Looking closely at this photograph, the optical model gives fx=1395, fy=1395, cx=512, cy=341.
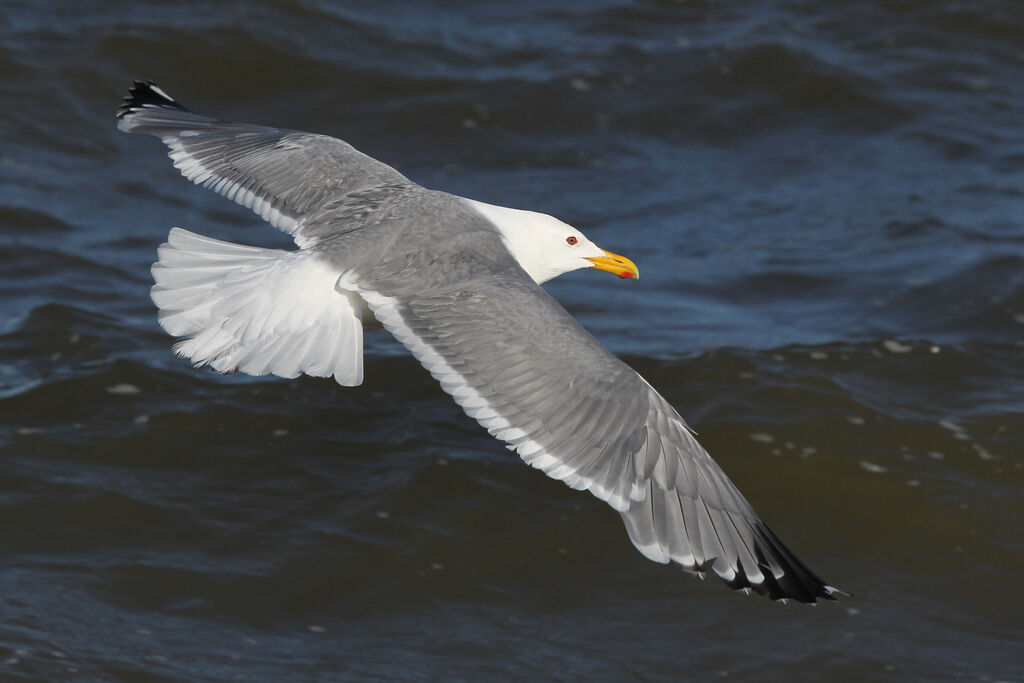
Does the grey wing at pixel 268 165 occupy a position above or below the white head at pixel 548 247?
above

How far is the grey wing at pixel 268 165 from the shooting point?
5.62 meters

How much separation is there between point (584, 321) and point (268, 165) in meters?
2.48

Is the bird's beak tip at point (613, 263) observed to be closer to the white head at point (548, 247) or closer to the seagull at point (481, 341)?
the white head at point (548, 247)

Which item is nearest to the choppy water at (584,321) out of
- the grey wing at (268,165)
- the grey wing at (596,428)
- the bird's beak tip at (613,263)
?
the grey wing at (596,428)

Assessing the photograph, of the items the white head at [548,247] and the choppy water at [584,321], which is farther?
the white head at [548,247]

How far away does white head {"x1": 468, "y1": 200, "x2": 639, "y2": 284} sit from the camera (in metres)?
5.47

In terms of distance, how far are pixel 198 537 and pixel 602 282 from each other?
3.60 m

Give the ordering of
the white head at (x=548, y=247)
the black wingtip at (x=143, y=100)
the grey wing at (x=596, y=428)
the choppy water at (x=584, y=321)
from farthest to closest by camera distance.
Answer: the black wingtip at (x=143, y=100) → the white head at (x=548, y=247) → the choppy water at (x=584, y=321) → the grey wing at (x=596, y=428)

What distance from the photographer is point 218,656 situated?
4.88 meters

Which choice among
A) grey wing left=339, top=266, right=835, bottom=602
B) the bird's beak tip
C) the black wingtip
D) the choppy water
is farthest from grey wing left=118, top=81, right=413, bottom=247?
the choppy water

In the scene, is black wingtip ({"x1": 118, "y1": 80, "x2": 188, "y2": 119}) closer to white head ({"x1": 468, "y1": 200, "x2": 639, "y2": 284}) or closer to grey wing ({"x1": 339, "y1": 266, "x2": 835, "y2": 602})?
white head ({"x1": 468, "y1": 200, "x2": 639, "y2": 284})

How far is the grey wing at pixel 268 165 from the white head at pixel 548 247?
488 millimetres

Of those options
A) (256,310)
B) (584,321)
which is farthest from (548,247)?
(584,321)

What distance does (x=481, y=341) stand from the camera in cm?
450
